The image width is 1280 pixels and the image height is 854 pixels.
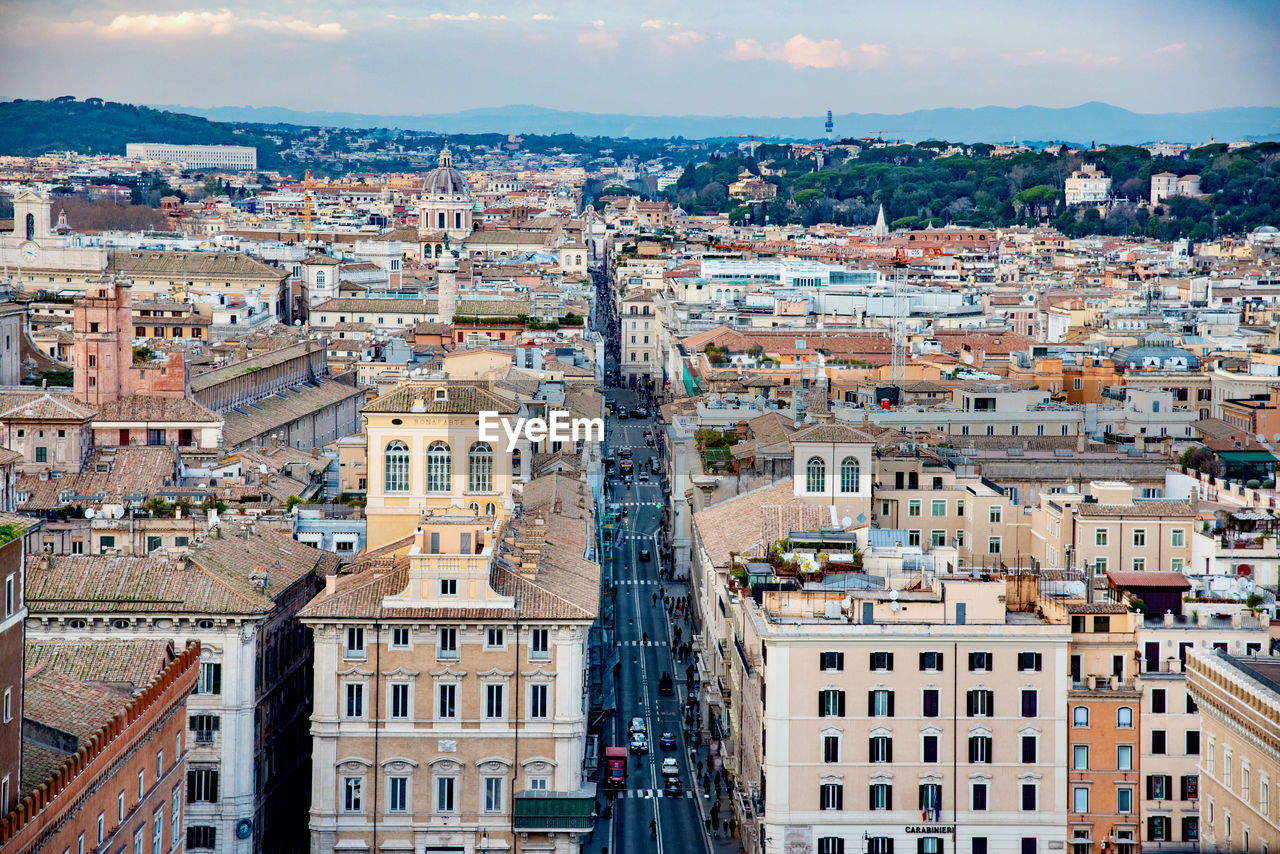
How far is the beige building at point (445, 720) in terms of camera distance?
3122 cm

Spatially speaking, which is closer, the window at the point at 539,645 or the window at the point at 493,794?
the window at the point at 493,794

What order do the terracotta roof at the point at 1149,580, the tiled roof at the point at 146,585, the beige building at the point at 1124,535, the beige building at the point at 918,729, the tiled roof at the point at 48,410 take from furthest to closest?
1. the tiled roof at the point at 48,410
2. the beige building at the point at 1124,535
3. the terracotta roof at the point at 1149,580
4. the tiled roof at the point at 146,585
5. the beige building at the point at 918,729

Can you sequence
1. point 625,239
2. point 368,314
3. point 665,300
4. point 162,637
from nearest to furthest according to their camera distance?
point 162,637
point 368,314
point 665,300
point 625,239

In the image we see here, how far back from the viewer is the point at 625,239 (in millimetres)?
162500

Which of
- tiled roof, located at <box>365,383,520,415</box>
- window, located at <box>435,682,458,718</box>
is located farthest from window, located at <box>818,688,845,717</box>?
tiled roof, located at <box>365,383,520,415</box>

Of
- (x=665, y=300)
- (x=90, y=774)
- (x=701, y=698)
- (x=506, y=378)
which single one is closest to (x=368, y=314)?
(x=665, y=300)

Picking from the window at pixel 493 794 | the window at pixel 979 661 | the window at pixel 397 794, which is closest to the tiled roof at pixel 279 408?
the window at pixel 397 794

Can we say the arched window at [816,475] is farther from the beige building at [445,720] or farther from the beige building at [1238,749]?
the beige building at [1238,749]

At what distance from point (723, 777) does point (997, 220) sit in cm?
15279

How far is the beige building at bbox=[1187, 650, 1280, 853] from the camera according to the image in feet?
81.9

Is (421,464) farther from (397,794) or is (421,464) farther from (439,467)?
(397,794)

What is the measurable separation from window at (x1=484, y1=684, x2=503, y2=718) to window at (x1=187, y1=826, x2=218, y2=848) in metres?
4.53

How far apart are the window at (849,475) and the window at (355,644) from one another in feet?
44.2

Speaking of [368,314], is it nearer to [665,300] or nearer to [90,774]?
[665,300]
